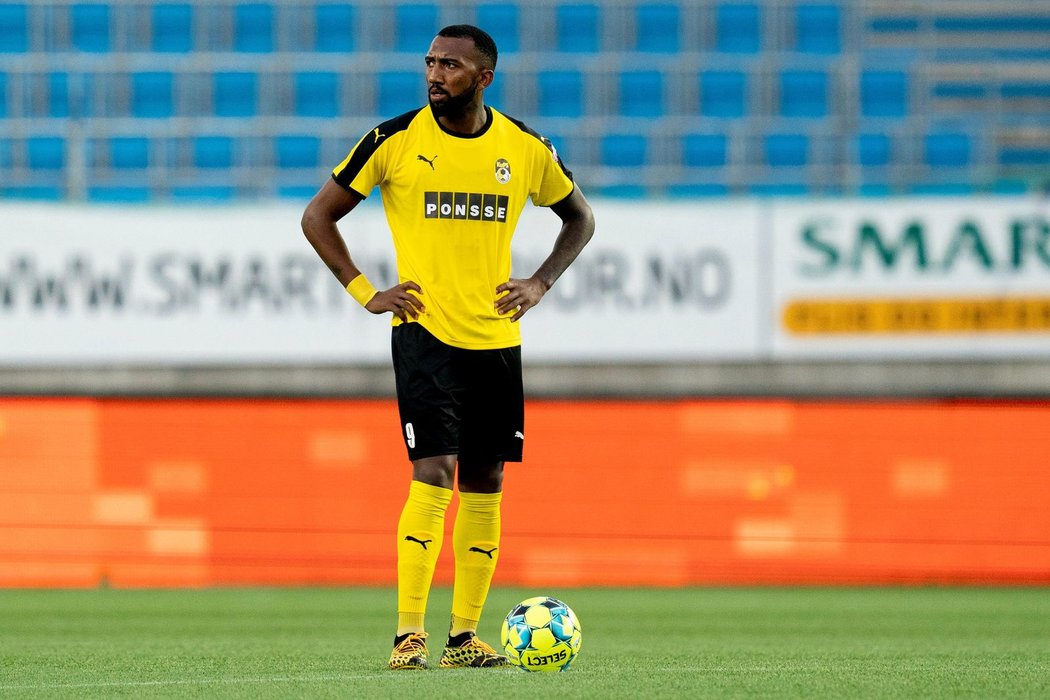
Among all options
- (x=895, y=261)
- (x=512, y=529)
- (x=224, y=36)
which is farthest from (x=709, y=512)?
(x=224, y=36)

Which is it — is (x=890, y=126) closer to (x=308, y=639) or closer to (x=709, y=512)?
(x=709, y=512)

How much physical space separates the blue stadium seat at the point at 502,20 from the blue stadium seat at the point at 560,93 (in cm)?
63

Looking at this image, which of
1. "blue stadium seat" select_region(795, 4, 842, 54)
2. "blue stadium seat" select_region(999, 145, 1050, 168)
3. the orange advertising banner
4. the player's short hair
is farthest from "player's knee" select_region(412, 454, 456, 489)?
"blue stadium seat" select_region(795, 4, 842, 54)

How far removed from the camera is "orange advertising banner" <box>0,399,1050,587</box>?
1188 cm

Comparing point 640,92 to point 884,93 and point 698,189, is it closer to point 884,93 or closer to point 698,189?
point 698,189

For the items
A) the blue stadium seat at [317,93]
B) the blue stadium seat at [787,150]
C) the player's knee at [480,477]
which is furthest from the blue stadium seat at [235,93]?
the player's knee at [480,477]

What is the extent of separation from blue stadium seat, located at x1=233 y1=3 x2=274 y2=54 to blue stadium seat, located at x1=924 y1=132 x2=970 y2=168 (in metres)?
5.69

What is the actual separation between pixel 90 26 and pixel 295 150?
241 cm

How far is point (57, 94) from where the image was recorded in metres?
14.2

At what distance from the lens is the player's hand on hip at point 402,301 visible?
16.5 ft

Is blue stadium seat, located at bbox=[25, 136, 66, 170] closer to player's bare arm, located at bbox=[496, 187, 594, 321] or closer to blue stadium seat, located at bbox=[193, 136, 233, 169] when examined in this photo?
blue stadium seat, located at bbox=[193, 136, 233, 169]

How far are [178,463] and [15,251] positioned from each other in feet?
6.16

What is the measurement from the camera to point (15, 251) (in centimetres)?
1202

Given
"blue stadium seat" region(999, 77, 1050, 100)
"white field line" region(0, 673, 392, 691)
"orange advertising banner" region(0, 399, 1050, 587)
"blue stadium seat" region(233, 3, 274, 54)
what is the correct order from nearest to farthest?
"white field line" region(0, 673, 392, 691) → "orange advertising banner" region(0, 399, 1050, 587) → "blue stadium seat" region(999, 77, 1050, 100) → "blue stadium seat" region(233, 3, 274, 54)
